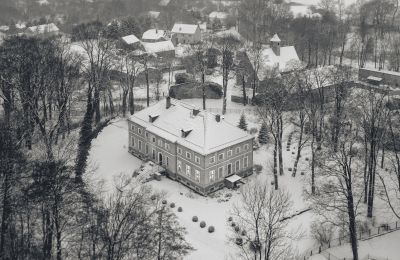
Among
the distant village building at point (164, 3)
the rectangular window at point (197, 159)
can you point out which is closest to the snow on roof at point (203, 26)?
the distant village building at point (164, 3)

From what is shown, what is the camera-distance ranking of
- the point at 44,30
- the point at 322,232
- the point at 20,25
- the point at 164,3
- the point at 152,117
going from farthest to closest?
the point at 164,3 → the point at 20,25 → the point at 44,30 → the point at 152,117 → the point at 322,232

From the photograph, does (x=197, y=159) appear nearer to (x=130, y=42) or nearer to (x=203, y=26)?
(x=130, y=42)

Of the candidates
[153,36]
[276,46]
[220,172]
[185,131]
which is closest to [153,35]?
[153,36]

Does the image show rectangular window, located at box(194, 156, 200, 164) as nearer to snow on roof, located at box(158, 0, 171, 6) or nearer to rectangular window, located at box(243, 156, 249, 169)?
rectangular window, located at box(243, 156, 249, 169)

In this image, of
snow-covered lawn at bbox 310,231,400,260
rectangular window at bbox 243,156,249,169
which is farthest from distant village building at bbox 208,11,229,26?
snow-covered lawn at bbox 310,231,400,260

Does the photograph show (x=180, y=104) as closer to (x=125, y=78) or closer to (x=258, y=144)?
(x=258, y=144)
